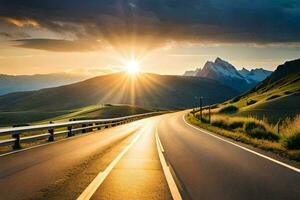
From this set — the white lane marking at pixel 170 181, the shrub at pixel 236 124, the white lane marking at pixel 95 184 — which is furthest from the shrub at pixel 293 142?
the shrub at pixel 236 124

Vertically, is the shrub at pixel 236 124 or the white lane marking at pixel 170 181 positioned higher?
the shrub at pixel 236 124

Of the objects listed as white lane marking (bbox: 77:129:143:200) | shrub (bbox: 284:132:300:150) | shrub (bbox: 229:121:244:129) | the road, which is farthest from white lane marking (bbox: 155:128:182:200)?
shrub (bbox: 229:121:244:129)

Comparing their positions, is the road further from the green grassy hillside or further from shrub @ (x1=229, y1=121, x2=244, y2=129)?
the green grassy hillside

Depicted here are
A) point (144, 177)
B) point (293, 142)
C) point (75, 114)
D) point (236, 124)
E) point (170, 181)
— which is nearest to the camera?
point (170, 181)

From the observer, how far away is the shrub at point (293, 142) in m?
17.1

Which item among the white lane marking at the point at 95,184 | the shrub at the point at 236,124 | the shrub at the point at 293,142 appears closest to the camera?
the white lane marking at the point at 95,184

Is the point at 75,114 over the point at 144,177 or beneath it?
over

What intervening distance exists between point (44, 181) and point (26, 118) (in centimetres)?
15944

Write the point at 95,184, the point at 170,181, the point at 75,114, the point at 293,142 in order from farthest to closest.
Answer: the point at 75,114 < the point at 293,142 < the point at 170,181 < the point at 95,184

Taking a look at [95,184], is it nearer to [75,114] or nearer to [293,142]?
[293,142]

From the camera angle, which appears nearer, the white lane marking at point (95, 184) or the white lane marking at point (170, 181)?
the white lane marking at point (95, 184)

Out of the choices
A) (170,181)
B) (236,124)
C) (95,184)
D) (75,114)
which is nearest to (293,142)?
(170,181)

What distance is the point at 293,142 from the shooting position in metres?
17.2

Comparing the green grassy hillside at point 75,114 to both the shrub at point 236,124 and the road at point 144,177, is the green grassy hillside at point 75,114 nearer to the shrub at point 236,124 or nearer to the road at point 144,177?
the shrub at point 236,124
